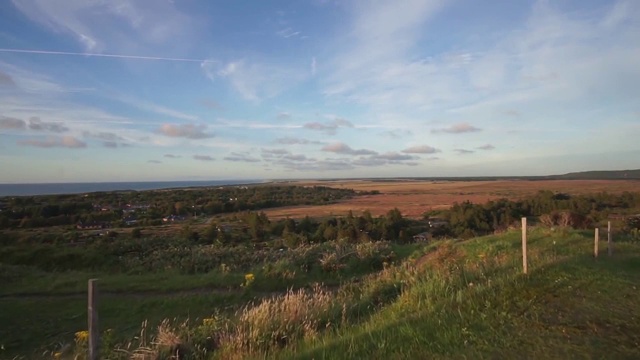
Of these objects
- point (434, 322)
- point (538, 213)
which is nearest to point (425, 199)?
point (538, 213)

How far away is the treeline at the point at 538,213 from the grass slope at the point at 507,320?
16.9 meters

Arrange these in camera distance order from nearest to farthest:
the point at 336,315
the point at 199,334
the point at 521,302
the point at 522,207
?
the point at 521,302
the point at 199,334
the point at 336,315
the point at 522,207

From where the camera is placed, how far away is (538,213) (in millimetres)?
33844

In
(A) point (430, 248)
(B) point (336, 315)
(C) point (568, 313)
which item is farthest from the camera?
(A) point (430, 248)

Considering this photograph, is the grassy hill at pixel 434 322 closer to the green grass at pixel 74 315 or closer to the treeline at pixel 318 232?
the green grass at pixel 74 315

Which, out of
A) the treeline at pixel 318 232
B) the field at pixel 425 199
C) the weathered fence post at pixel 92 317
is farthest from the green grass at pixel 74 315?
the field at pixel 425 199

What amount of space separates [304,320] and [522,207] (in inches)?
1410

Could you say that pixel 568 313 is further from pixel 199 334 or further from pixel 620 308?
pixel 199 334

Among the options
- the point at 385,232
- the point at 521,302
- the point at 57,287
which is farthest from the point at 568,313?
the point at 385,232

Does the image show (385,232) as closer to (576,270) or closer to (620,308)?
(576,270)

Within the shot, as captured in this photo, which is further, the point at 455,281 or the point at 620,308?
the point at 455,281

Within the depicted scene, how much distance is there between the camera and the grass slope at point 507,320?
4062 millimetres

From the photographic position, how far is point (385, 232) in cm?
2666

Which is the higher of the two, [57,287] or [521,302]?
[521,302]
